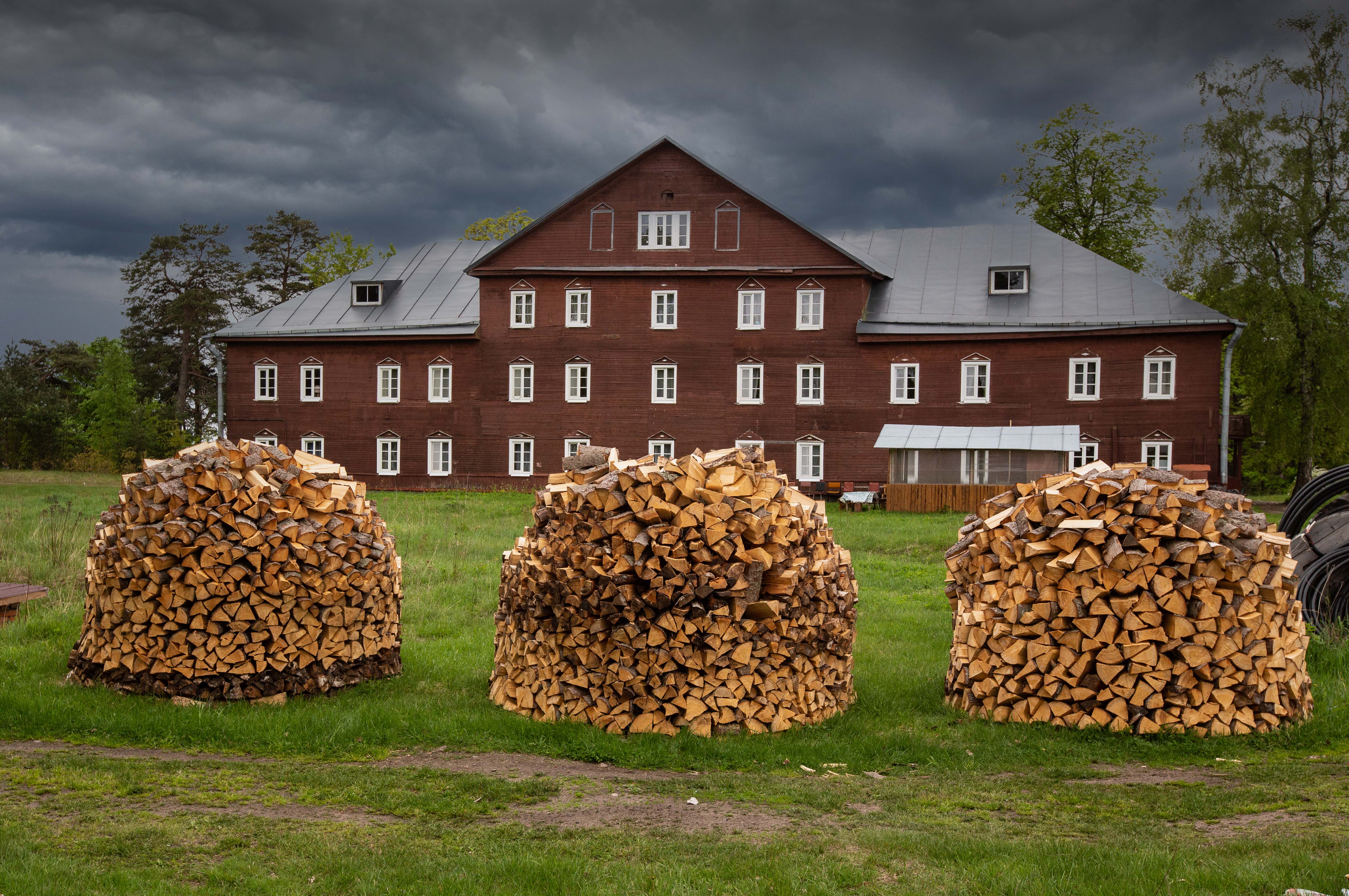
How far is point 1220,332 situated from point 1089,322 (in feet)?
12.8

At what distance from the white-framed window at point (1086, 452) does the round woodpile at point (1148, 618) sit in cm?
2649

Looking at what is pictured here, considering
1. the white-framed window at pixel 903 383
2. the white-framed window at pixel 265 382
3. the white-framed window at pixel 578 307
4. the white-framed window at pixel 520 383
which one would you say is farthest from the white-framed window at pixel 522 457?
the white-framed window at pixel 903 383

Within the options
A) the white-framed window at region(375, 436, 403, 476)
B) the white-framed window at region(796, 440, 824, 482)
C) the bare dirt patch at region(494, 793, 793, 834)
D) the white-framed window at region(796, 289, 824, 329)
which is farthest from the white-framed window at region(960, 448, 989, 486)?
the bare dirt patch at region(494, 793, 793, 834)

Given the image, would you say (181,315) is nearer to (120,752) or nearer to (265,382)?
(265,382)

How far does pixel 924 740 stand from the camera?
314 inches

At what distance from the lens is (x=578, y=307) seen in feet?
124

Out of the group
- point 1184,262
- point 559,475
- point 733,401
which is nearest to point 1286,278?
point 1184,262

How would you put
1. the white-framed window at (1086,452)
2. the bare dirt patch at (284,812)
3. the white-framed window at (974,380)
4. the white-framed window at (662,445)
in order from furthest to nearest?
1. the white-framed window at (662,445)
2. the white-framed window at (974,380)
3. the white-framed window at (1086,452)
4. the bare dirt patch at (284,812)

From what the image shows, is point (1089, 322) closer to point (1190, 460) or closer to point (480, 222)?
point (1190, 460)

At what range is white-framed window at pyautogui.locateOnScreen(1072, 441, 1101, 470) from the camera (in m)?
33.7

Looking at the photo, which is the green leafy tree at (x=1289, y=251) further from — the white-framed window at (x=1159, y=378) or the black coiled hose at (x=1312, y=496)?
the black coiled hose at (x=1312, y=496)

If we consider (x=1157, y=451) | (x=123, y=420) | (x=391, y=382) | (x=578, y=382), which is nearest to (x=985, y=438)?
(x=1157, y=451)

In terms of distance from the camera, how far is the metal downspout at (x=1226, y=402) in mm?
32375

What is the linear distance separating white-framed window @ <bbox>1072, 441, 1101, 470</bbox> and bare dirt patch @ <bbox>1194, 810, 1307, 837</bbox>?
2883 centimetres
